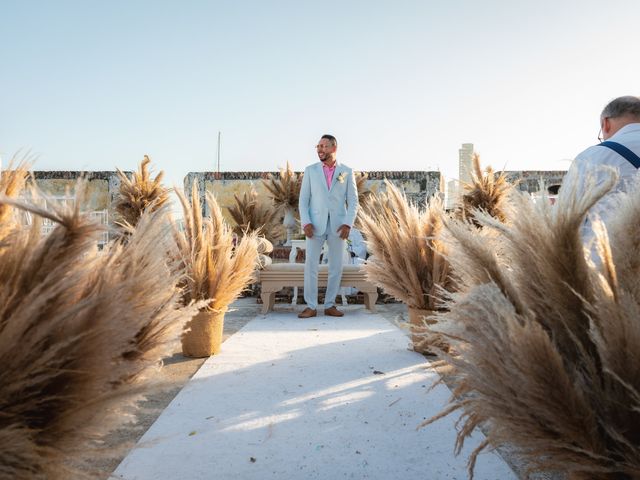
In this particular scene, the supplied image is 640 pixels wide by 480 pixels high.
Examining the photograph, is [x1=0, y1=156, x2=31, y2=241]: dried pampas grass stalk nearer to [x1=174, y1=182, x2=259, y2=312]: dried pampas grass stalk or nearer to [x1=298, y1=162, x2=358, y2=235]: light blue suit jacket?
[x1=174, y1=182, x2=259, y2=312]: dried pampas grass stalk

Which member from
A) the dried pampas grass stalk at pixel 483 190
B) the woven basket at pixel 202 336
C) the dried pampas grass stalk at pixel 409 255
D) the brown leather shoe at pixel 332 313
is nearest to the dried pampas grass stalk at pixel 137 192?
the brown leather shoe at pixel 332 313

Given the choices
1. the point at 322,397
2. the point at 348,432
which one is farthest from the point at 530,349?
the point at 322,397

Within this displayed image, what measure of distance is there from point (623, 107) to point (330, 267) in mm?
3431

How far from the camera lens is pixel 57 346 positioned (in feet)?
1.93

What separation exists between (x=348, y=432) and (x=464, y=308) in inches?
42.6

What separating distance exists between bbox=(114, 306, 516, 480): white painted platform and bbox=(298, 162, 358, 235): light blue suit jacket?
8.01 feet

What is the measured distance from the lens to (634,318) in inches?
23.7

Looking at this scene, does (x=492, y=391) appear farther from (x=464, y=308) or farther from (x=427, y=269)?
(x=427, y=269)

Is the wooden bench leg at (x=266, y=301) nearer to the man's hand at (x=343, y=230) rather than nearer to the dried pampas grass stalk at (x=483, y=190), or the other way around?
the man's hand at (x=343, y=230)

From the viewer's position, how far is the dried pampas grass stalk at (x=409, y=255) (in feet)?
8.98

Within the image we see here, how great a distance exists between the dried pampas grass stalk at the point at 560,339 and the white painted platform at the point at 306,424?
1.83ft

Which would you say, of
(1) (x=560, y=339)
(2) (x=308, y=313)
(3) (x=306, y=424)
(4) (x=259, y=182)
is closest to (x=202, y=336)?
(3) (x=306, y=424)

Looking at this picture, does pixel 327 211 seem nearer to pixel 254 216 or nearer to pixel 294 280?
pixel 294 280

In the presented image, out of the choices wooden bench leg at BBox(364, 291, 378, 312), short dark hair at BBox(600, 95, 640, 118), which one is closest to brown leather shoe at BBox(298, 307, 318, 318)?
wooden bench leg at BBox(364, 291, 378, 312)
